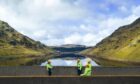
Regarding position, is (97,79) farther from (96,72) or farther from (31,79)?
(96,72)

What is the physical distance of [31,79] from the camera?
22.7 metres

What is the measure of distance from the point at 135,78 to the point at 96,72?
13.6 m

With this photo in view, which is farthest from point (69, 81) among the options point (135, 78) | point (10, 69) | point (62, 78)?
point (10, 69)

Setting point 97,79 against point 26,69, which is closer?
point 97,79

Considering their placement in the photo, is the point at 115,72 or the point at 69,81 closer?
the point at 69,81

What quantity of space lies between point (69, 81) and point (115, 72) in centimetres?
1380

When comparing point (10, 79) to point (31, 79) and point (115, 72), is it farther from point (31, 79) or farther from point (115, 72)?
point (115, 72)

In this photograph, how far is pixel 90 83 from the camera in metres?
23.0

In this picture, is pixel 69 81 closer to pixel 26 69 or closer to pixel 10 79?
pixel 10 79

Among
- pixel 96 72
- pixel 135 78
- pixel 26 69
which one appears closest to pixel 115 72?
pixel 96 72

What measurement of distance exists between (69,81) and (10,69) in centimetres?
1355

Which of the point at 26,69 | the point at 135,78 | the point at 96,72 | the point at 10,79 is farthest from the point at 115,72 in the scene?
the point at 10,79

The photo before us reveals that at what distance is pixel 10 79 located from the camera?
22.5m

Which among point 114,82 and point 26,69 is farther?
point 26,69
